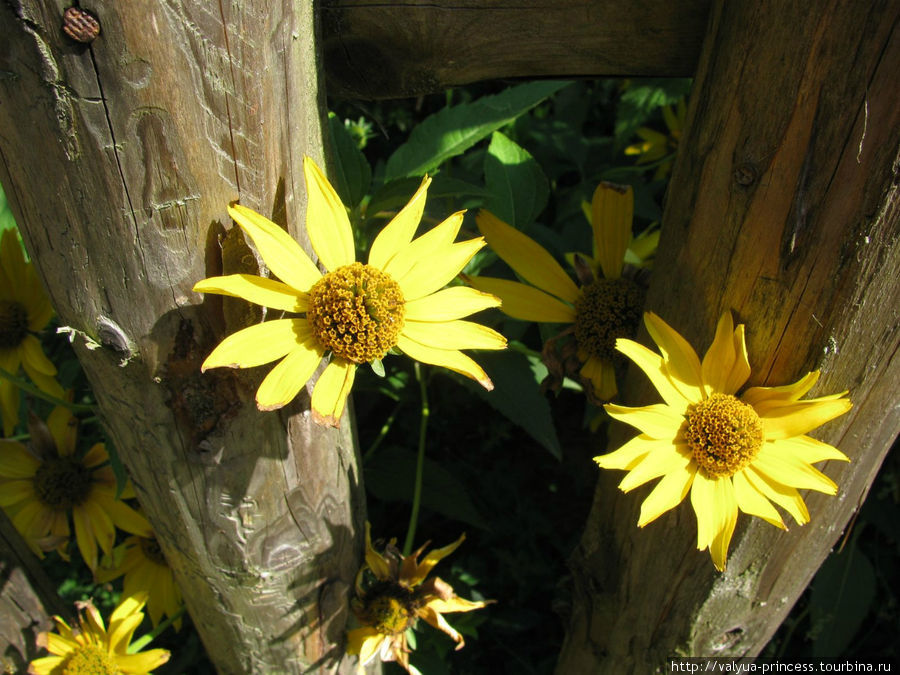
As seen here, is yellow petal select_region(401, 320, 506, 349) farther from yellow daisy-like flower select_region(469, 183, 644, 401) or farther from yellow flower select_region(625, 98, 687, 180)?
yellow flower select_region(625, 98, 687, 180)

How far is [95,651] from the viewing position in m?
1.37

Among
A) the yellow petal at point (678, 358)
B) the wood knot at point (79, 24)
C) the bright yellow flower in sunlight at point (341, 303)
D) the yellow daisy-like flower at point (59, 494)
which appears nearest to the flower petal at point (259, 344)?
the bright yellow flower in sunlight at point (341, 303)

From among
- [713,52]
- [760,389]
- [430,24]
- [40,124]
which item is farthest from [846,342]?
[40,124]

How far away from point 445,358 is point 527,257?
382 mm

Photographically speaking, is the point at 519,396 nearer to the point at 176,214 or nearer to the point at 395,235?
the point at 395,235

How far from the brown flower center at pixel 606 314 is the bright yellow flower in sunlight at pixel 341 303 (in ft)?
1.08

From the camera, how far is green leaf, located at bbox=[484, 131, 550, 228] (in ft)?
4.47

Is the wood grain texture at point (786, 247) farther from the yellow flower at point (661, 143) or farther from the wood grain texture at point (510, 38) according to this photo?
the yellow flower at point (661, 143)

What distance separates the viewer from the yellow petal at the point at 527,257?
1.14 metres

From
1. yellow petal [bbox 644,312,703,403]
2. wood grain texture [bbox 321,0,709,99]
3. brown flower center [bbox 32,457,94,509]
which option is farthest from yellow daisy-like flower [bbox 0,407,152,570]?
yellow petal [bbox 644,312,703,403]

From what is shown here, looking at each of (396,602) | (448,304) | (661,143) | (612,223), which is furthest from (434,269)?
(661,143)

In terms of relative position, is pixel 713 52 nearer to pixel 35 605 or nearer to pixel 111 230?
pixel 111 230

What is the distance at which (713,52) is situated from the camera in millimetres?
847

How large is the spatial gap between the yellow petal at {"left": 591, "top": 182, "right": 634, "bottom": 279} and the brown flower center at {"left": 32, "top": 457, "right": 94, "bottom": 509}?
1215 mm
